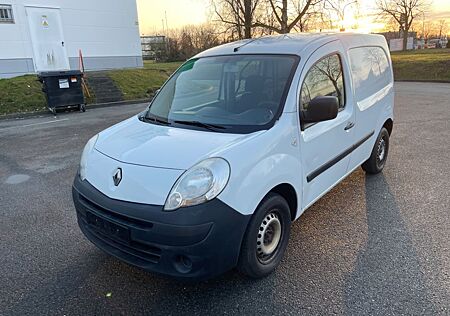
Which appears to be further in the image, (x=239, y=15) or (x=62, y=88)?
(x=239, y=15)

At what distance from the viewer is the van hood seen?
7.66 ft

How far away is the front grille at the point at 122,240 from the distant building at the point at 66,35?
15.0m

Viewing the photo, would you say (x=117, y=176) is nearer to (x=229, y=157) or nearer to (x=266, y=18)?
(x=229, y=157)

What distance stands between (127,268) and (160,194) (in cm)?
102

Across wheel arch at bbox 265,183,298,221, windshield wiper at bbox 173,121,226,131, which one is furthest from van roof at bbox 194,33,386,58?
wheel arch at bbox 265,183,298,221

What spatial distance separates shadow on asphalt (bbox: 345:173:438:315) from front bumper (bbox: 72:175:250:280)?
36.7 inches

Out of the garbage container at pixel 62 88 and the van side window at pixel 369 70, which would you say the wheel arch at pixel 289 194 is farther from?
the garbage container at pixel 62 88

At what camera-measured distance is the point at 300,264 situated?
9.22 ft

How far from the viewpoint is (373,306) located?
231 centimetres

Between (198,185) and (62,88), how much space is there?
34.3 ft

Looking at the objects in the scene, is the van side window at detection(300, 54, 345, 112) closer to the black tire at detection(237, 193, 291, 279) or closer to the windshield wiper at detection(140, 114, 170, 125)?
the black tire at detection(237, 193, 291, 279)

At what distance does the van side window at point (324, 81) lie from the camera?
301 cm

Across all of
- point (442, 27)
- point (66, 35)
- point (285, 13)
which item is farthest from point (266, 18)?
point (442, 27)

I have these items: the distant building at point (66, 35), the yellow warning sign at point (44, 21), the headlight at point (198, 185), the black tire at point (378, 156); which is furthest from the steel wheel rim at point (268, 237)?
the yellow warning sign at point (44, 21)
